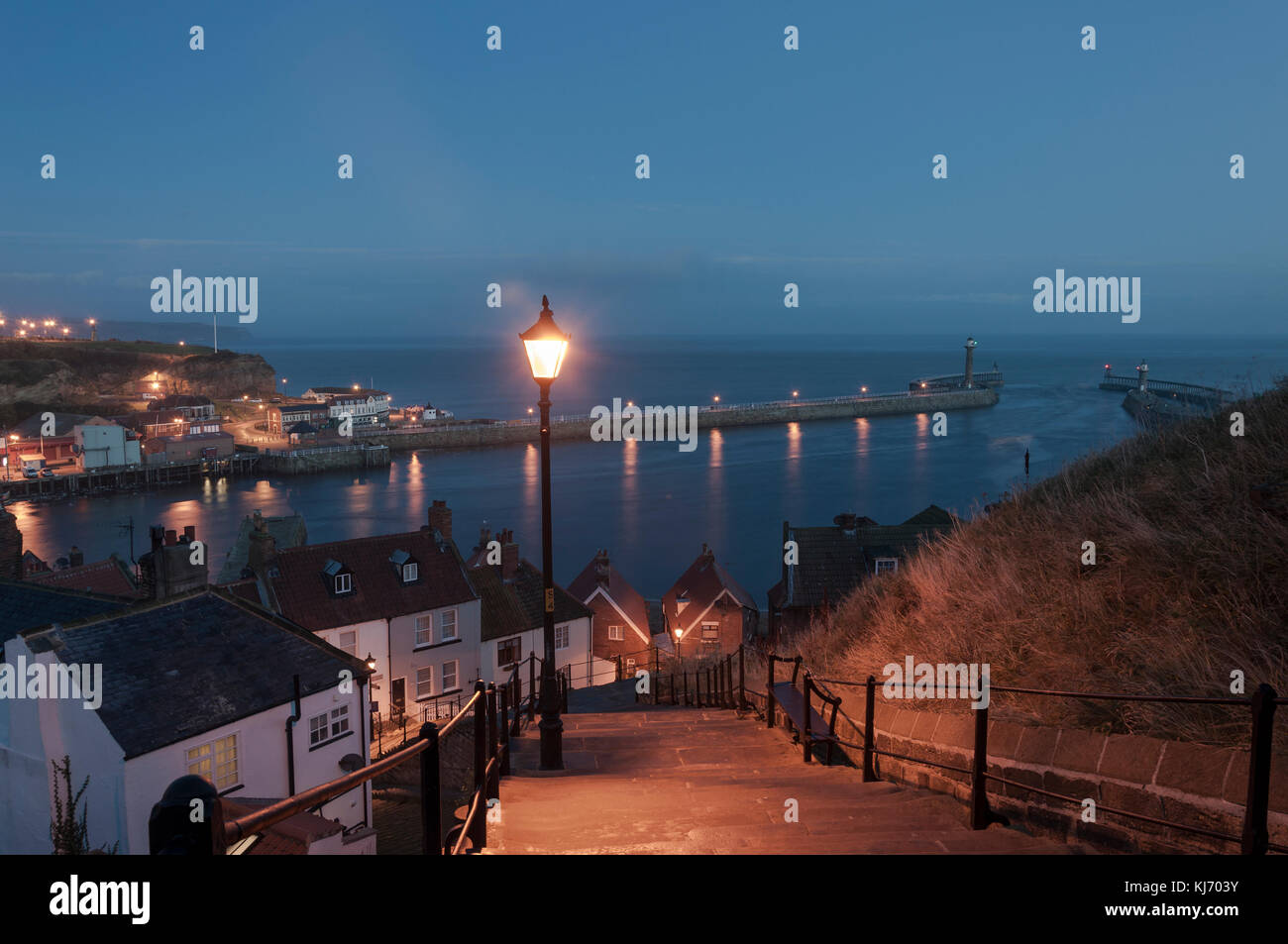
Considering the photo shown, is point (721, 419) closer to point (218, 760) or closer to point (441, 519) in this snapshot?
point (441, 519)

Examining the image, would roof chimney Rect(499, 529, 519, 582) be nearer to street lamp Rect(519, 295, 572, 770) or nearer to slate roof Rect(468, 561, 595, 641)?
slate roof Rect(468, 561, 595, 641)

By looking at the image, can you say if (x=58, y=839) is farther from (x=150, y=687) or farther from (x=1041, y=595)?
(x=1041, y=595)

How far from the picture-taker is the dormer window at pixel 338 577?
2784cm

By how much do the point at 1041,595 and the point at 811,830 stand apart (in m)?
4.12

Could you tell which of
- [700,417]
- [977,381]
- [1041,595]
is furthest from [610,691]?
[977,381]

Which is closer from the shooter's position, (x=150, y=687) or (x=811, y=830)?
(x=811, y=830)

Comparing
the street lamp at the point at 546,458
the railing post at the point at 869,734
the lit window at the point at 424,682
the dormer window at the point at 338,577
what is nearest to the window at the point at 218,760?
the street lamp at the point at 546,458

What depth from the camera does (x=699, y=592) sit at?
3991 cm

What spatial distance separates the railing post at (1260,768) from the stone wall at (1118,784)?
1046 mm

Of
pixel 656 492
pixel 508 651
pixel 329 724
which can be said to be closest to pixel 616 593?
pixel 508 651

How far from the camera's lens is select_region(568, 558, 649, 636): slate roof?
37919mm

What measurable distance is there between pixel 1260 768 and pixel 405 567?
27703mm

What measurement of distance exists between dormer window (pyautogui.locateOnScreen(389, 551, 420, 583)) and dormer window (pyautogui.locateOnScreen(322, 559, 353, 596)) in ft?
5.42

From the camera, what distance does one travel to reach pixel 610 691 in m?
27.8
